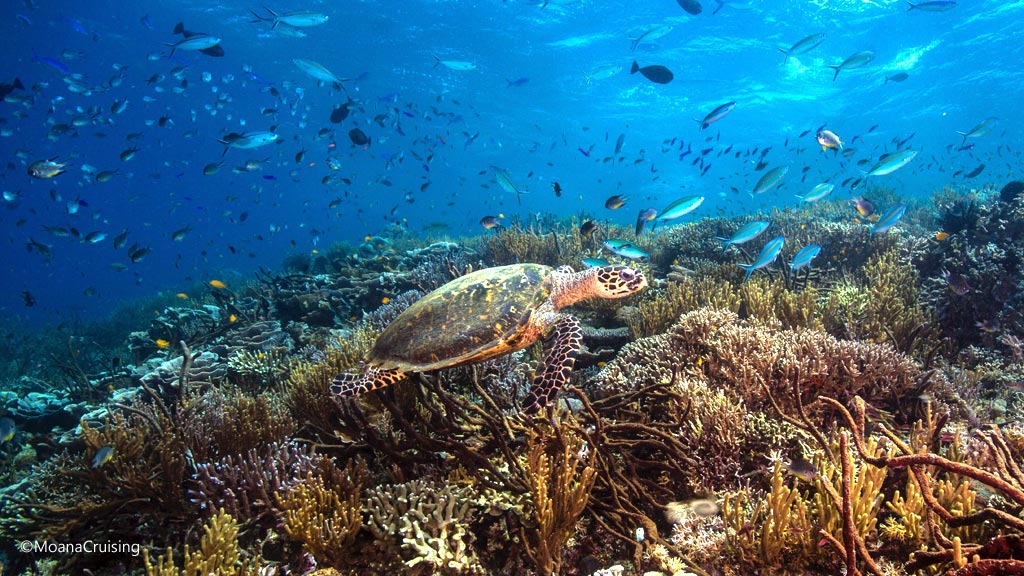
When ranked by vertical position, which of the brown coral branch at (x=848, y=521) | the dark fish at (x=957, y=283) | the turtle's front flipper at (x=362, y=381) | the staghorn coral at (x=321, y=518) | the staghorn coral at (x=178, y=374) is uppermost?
the brown coral branch at (x=848, y=521)

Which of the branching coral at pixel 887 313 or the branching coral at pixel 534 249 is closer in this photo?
A: the branching coral at pixel 887 313

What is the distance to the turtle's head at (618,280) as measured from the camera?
4547mm

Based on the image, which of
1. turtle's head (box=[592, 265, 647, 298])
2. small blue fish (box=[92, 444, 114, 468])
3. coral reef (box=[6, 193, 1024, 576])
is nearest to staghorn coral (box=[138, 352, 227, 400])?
coral reef (box=[6, 193, 1024, 576])

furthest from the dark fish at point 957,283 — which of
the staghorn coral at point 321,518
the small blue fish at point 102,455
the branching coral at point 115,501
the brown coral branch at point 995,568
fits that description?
the small blue fish at point 102,455

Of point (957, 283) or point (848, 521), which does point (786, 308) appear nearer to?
point (957, 283)

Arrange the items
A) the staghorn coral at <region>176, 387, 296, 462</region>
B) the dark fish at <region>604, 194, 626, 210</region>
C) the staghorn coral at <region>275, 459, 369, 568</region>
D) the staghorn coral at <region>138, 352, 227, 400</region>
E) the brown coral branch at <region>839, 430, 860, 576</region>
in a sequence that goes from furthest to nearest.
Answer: the dark fish at <region>604, 194, 626, 210</region>
the staghorn coral at <region>138, 352, 227, 400</region>
the staghorn coral at <region>176, 387, 296, 462</region>
the staghorn coral at <region>275, 459, 369, 568</region>
the brown coral branch at <region>839, 430, 860, 576</region>

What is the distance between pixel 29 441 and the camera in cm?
686

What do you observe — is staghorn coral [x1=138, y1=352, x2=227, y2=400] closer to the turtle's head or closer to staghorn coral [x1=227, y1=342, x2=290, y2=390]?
staghorn coral [x1=227, y1=342, x2=290, y2=390]

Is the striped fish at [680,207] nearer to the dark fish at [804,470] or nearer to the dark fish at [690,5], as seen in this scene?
the dark fish at [804,470]

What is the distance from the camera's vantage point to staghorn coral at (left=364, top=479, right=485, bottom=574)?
2.62 metres

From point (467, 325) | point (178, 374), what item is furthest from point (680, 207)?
point (178, 374)

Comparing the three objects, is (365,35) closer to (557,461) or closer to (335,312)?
(335,312)

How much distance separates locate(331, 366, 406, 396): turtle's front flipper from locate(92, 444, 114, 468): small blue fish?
1.80 m

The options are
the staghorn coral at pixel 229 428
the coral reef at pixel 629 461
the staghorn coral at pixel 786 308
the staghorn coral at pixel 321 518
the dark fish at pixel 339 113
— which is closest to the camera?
the coral reef at pixel 629 461
